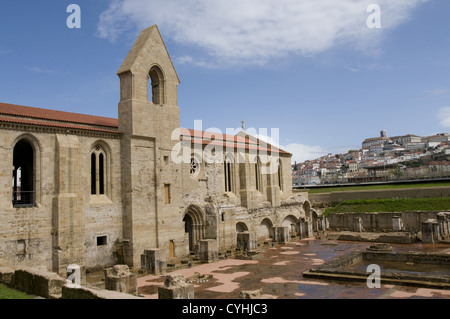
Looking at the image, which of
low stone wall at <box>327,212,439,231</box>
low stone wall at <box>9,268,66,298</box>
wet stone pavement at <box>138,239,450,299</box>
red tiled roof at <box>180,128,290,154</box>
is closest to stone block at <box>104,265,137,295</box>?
wet stone pavement at <box>138,239,450,299</box>

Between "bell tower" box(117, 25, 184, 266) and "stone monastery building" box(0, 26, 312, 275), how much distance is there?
65 mm

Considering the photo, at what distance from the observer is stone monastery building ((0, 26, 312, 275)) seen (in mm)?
19234

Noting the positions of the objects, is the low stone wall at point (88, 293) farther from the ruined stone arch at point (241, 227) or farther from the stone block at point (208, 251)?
the ruined stone arch at point (241, 227)

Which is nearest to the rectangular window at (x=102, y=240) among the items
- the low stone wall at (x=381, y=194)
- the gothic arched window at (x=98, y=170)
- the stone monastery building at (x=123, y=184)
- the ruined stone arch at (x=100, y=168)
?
the stone monastery building at (x=123, y=184)

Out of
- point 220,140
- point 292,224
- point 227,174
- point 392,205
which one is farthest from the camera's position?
point 392,205

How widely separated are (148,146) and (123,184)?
2949 millimetres

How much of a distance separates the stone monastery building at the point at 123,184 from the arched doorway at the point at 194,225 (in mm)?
77

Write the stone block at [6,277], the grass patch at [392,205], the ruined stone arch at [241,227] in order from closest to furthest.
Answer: the stone block at [6,277]
the ruined stone arch at [241,227]
the grass patch at [392,205]

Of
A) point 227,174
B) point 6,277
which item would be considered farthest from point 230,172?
point 6,277

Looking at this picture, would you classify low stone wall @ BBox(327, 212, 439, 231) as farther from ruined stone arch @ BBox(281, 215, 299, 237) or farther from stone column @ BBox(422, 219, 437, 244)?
stone column @ BBox(422, 219, 437, 244)

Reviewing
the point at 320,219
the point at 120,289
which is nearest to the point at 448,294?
the point at 120,289

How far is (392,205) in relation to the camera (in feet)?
145

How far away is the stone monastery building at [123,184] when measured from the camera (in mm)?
19234

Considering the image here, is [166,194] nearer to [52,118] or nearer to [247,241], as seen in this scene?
[247,241]
